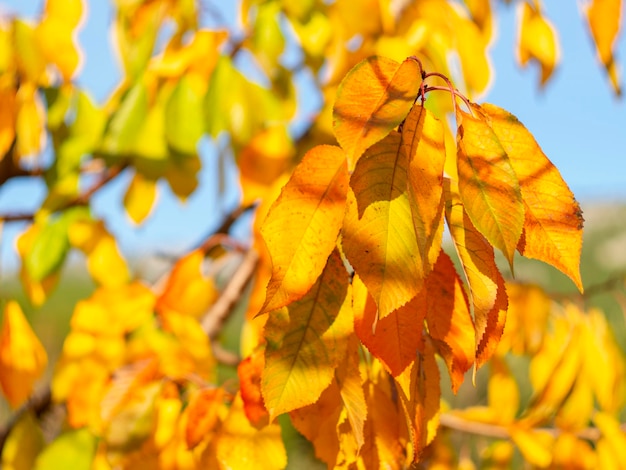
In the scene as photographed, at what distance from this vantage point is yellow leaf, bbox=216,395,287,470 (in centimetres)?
54

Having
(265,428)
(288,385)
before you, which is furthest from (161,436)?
(288,385)

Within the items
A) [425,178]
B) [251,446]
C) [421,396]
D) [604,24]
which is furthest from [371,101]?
[604,24]

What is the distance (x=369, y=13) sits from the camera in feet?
2.97

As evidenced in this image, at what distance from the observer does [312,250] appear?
0.39 m

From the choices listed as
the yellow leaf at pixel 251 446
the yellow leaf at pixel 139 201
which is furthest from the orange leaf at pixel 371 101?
the yellow leaf at pixel 139 201

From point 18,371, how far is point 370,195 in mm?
605

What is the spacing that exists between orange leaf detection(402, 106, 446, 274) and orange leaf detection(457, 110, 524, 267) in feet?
0.04

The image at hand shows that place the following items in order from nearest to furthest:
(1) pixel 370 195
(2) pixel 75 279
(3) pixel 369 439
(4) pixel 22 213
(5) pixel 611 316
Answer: (1) pixel 370 195 → (3) pixel 369 439 → (4) pixel 22 213 → (5) pixel 611 316 → (2) pixel 75 279

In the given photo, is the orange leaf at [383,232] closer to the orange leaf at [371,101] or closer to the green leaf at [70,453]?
the orange leaf at [371,101]

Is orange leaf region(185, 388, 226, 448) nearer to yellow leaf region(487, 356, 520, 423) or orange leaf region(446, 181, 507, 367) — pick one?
orange leaf region(446, 181, 507, 367)

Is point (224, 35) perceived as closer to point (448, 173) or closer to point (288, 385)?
point (448, 173)

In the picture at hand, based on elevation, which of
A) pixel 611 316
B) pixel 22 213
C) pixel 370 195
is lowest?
pixel 611 316

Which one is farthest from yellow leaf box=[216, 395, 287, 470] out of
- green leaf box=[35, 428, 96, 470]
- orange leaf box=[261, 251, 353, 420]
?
green leaf box=[35, 428, 96, 470]

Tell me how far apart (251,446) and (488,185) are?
27cm
